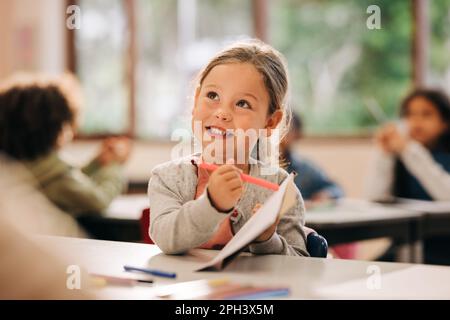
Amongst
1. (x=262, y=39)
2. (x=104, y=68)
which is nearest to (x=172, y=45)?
(x=104, y=68)

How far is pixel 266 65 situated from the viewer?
1.14m

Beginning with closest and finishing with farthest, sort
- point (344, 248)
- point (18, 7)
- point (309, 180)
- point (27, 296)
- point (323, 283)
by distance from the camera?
point (27, 296) < point (323, 283) < point (344, 248) < point (309, 180) < point (18, 7)

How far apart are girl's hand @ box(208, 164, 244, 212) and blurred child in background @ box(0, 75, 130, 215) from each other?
4.36 feet

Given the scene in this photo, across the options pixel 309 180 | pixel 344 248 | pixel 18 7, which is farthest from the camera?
pixel 18 7

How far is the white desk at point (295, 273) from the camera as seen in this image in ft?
2.46

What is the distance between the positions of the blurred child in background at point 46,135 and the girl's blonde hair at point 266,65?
1109 mm

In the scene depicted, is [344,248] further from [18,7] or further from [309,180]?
[18,7]

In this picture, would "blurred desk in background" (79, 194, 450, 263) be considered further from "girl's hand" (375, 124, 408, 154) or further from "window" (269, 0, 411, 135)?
"window" (269, 0, 411, 135)

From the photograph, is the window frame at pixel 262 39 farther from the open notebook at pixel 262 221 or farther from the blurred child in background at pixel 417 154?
the open notebook at pixel 262 221

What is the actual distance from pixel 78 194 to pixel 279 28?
270cm

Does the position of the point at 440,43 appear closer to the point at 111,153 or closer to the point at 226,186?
the point at 111,153
